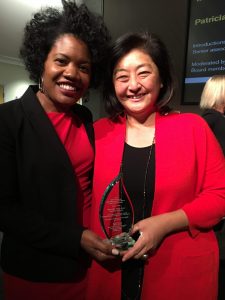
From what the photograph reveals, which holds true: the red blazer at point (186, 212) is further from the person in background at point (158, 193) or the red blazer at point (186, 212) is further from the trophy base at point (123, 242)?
the trophy base at point (123, 242)

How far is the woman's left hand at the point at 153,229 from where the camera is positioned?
116cm

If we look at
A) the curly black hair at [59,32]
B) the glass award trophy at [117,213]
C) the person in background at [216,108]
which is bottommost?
the glass award trophy at [117,213]

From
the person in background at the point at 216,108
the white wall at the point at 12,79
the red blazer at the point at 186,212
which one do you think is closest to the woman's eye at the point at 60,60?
the red blazer at the point at 186,212

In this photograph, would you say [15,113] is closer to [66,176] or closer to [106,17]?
[66,176]

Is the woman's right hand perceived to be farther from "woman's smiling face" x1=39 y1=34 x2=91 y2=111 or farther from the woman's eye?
the woman's eye

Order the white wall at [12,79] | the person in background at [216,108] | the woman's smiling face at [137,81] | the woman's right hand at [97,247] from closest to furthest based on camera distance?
Result: the woman's right hand at [97,247] < the woman's smiling face at [137,81] < the person in background at [216,108] < the white wall at [12,79]

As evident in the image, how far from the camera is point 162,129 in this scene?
4.53 feet

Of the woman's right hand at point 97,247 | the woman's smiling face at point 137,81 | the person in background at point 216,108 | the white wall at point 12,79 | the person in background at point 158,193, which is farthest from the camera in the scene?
the white wall at point 12,79

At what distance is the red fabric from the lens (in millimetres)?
1268

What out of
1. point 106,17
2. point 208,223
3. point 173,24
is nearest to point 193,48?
point 173,24

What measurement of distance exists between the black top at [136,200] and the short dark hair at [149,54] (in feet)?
0.99

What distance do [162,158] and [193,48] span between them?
2317 millimetres

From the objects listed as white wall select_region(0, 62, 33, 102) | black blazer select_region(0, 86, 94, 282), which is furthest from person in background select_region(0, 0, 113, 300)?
white wall select_region(0, 62, 33, 102)

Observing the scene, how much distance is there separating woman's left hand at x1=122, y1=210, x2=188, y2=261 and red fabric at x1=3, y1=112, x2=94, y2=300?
0.87ft
